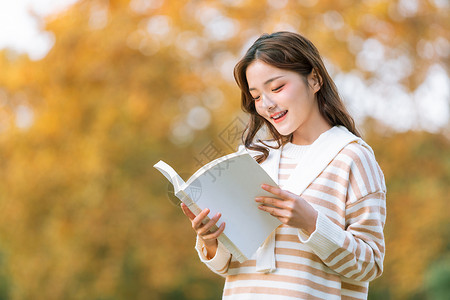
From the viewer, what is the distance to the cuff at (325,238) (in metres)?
1.58

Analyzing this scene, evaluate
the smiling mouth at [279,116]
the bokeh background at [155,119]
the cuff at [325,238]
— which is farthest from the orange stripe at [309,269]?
the bokeh background at [155,119]

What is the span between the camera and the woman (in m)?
1.62

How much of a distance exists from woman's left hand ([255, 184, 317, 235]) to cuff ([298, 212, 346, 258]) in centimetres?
2

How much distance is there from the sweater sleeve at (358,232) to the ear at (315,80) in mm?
250

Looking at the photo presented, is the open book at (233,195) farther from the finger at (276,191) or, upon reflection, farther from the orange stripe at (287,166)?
the orange stripe at (287,166)

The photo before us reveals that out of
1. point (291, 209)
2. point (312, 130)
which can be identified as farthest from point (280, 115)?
point (291, 209)

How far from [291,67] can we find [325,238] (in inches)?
21.5

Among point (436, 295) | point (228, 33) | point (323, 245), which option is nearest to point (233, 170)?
point (323, 245)

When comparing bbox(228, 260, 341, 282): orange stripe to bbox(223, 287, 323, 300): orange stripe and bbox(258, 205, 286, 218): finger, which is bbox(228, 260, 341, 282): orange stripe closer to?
bbox(223, 287, 323, 300): orange stripe

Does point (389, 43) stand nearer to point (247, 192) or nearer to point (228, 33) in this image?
point (228, 33)


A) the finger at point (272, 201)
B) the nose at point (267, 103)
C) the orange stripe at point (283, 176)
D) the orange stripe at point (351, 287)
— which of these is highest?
the nose at point (267, 103)

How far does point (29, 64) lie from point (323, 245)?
242 inches

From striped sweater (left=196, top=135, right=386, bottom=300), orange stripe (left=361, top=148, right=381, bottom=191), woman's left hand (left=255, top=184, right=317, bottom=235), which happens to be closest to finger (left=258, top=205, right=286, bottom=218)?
woman's left hand (left=255, top=184, right=317, bottom=235)

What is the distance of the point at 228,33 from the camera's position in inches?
277
